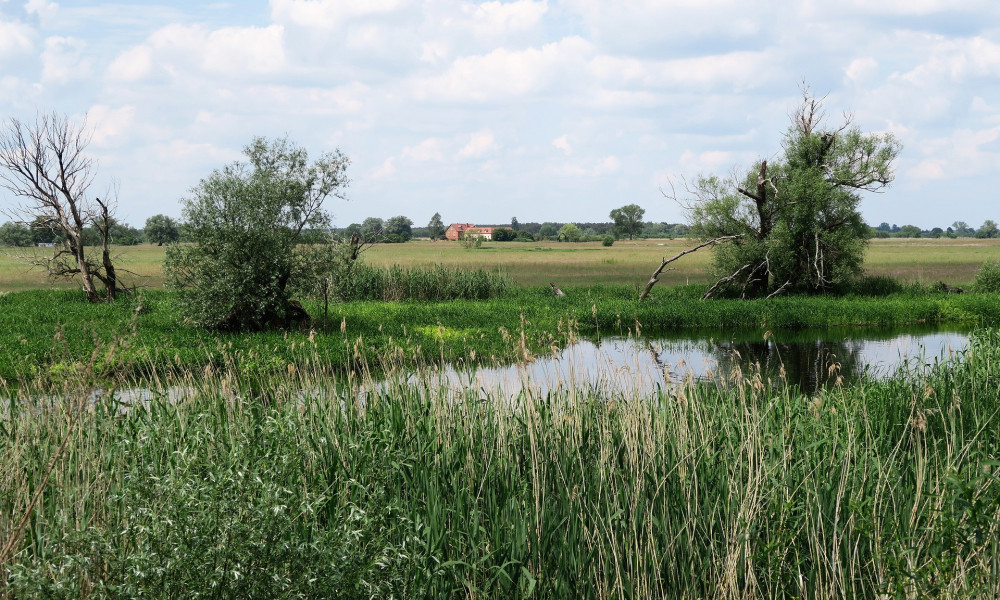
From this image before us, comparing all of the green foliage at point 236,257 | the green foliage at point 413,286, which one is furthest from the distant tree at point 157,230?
the green foliage at point 236,257

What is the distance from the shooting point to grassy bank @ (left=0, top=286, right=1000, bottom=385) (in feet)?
56.7

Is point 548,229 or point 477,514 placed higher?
point 548,229

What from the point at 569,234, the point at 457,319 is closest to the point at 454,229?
the point at 569,234

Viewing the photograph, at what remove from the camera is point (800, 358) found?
19.4 metres

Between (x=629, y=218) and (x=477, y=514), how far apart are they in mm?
127705

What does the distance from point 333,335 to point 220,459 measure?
1342cm

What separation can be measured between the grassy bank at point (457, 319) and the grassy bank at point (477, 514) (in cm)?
873

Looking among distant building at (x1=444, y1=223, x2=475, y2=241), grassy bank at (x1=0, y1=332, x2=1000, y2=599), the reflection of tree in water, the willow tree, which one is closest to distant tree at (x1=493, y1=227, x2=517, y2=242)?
distant building at (x1=444, y1=223, x2=475, y2=241)

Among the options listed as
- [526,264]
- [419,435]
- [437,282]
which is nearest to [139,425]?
[419,435]

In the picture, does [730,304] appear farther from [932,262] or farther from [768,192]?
[932,262]

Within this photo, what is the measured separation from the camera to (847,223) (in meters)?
31.8

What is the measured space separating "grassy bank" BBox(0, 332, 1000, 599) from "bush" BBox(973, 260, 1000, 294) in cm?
2774

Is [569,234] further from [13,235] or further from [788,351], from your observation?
[788,351]

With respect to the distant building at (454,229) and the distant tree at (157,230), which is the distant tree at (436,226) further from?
the distant tree at (157,230)
